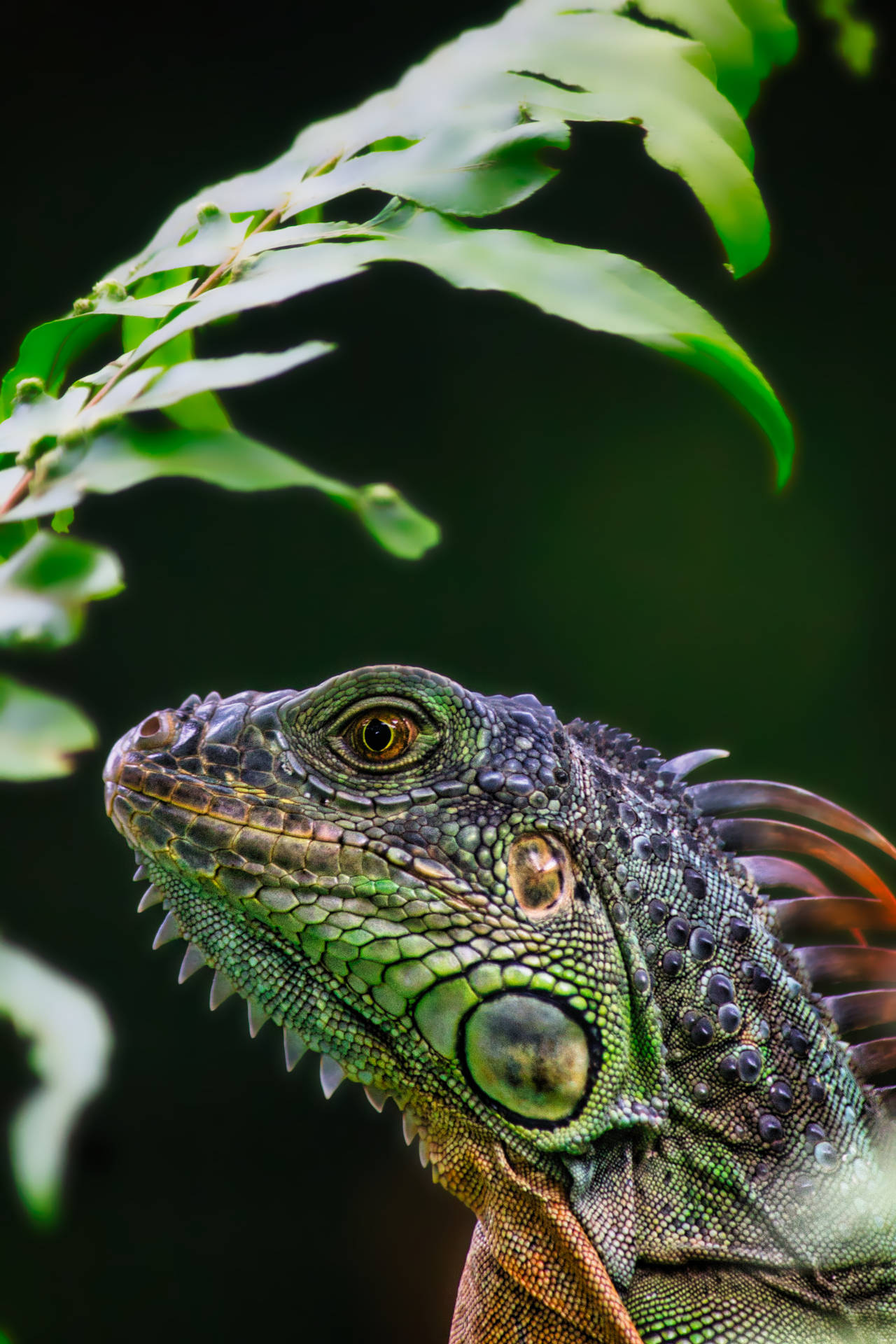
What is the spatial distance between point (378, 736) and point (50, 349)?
704 mm

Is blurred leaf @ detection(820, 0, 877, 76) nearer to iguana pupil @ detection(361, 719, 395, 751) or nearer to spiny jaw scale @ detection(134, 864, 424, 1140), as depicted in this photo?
iguana pupil @ detection(361, 719, 395, 751)

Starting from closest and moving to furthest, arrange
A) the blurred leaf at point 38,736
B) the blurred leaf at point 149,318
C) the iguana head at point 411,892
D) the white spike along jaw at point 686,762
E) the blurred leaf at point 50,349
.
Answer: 1. the blurred leaf at point 38,736
2. the blurred leaf at point 50,349
3. the blurred leaf at point 149,318
4. the iguana head at point 411,892
5. the white spike along jaw at point 686,762

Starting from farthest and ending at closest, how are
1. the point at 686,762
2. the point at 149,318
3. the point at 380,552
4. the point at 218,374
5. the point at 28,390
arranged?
1. the point at 380,552
2. the point at 686,762
3. the point at 149,318
4. the point at 28,390
5. the point at 218,374

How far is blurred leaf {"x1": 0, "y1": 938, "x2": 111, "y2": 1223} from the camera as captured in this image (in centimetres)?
46

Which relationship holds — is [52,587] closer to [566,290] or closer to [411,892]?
[566,290]

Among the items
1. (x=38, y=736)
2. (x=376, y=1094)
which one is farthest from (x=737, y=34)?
(x=376, y=1094)

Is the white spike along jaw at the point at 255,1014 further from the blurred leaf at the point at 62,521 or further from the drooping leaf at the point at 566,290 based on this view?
the drooping leaf at the point at 566,290

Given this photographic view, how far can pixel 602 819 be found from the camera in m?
1.39

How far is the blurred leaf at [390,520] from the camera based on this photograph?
0.60 m

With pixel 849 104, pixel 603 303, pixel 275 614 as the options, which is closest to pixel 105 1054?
pixel 603 303

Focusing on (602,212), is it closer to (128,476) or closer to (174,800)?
(174,800)

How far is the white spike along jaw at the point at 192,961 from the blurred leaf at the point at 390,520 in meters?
0.82

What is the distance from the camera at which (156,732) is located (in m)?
1.34

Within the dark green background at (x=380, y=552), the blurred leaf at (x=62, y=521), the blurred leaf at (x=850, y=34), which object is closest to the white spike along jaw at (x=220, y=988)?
the blurred leaf at (x=62, y=521)
